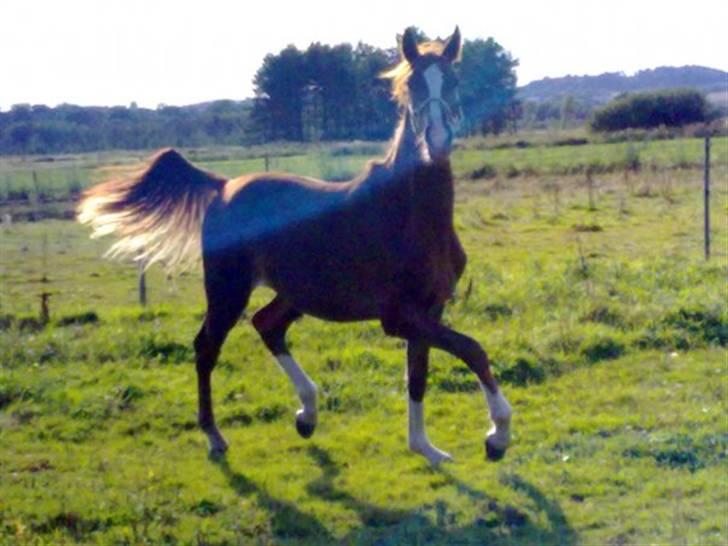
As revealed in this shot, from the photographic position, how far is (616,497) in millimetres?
6199

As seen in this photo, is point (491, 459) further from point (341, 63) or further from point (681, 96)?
point (681, 96)

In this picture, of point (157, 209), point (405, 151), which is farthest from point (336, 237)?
point (157, 209)

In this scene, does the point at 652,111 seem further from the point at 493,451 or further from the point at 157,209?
the point at 493,451

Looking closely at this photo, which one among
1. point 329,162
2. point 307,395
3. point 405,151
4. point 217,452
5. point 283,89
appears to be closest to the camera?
point 405,151

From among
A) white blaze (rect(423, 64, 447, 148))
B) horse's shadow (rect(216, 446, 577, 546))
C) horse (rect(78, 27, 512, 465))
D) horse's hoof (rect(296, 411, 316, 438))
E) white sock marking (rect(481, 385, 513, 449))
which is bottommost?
horse's shadow (rect(216, 446, 577, 546))

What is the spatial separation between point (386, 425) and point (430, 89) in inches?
100

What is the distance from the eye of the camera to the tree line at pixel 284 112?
806 inches

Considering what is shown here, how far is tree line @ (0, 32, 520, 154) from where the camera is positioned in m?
20.5

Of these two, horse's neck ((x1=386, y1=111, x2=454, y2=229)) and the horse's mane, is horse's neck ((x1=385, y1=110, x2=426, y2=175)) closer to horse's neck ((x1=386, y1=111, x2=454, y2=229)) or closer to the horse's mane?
horse's neck ((x1=386, y1=111, x2=454, y2=229))

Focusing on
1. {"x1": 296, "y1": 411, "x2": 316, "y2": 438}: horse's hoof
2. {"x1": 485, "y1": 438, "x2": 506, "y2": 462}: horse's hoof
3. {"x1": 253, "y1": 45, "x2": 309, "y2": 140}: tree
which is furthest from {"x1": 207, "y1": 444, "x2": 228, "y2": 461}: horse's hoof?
{"x1": 253, "y1": 45, "x2": 309, "y2": 140}: tree

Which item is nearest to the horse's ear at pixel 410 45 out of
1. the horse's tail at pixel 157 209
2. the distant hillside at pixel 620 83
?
the horse's tail at pixel 157 209

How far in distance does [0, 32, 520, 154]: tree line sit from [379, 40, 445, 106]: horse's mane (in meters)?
8.11

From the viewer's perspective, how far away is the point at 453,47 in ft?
22.6

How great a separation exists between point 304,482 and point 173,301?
337 inches
